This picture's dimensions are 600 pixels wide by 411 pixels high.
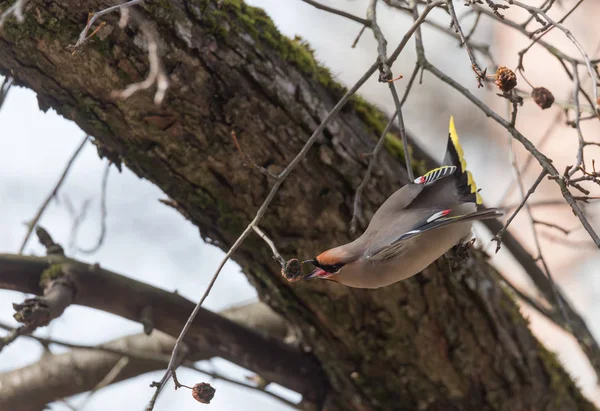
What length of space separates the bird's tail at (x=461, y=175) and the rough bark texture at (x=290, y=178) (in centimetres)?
44

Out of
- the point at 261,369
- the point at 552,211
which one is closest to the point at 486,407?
the point at 261,369

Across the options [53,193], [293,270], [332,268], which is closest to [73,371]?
[53,193]

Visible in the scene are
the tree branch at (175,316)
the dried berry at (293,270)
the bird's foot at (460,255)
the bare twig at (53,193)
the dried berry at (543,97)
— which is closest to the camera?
the dried berry at (293,270)

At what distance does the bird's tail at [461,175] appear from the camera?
77.7 inches

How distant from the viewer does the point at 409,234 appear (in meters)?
1.68

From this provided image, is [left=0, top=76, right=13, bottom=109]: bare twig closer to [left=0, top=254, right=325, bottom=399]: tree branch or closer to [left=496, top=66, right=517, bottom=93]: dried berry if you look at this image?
[left=0, top=254, right=325, bottom=399]: tree branch

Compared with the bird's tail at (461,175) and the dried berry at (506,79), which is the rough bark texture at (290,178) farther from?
the dried berry at (506,79)

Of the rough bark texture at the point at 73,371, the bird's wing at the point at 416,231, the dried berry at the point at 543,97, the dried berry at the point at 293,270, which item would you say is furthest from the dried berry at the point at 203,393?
the rough bark texture at the point at 73,371

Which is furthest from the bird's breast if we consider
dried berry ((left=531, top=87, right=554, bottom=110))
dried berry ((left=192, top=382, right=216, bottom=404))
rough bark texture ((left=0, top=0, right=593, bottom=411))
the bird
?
rough bark texture ((left=0, top=0, right=593, bottom=411))

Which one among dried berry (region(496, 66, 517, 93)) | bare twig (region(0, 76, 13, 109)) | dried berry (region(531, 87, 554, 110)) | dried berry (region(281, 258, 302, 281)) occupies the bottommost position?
dried berry (region(281, 258, 302, 281))

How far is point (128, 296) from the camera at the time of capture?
8.53 ft

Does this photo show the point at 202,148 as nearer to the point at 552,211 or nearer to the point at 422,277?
the point at 422,277

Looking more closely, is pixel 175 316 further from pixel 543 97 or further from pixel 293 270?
pixel 543 97

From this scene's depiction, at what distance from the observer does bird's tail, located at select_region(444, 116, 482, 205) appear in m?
1.97
